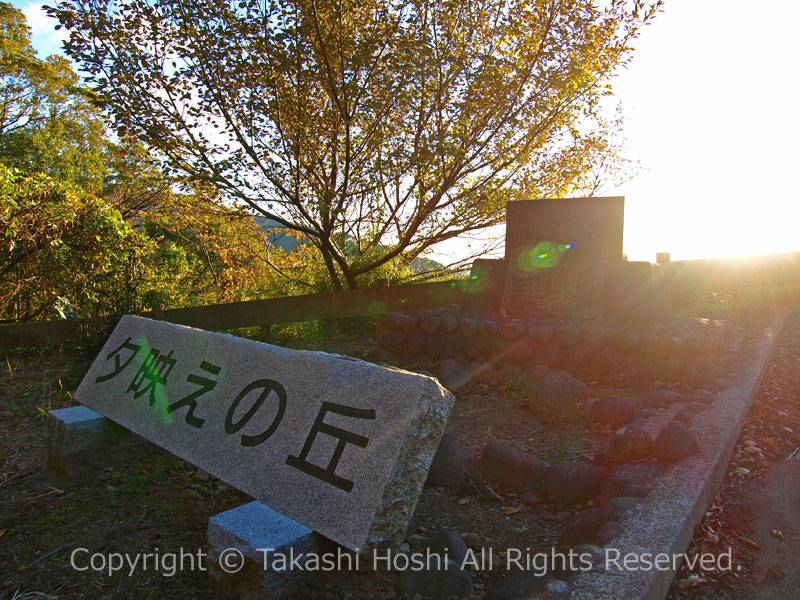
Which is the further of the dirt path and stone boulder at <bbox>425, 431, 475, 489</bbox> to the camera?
stone boulder at <bbox>425, 431, 475, 489</bbox>

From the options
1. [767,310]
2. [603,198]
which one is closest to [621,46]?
[603,198]

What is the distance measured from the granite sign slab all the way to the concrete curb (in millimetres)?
696

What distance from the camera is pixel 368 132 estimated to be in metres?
6.28

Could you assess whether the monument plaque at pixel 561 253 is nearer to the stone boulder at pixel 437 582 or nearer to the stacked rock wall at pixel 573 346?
the stacked rock wall at pixel 573 346

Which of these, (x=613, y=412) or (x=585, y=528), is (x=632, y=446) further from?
(x=613, y=412)

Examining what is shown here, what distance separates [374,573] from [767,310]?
8404mm

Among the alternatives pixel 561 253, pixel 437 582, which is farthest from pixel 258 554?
pixel 561 253

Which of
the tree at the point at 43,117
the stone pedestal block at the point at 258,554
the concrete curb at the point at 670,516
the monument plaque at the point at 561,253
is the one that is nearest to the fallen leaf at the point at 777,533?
the concrete curb at the point at 670,516

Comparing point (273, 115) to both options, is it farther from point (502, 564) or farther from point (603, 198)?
point (502, 564)

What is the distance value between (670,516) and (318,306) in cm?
512

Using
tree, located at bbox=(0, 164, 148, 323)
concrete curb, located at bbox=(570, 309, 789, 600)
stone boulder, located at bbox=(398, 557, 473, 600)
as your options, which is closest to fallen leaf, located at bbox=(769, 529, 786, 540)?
concrete curb, located at bbox=(570, 309, 789, 600)

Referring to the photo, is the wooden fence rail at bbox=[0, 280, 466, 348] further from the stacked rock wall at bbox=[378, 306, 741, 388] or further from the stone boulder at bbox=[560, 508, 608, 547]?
the stone boulder at bbox=[560, 508, 608, 547]

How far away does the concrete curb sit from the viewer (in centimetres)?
167

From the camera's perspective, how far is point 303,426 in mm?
2197
